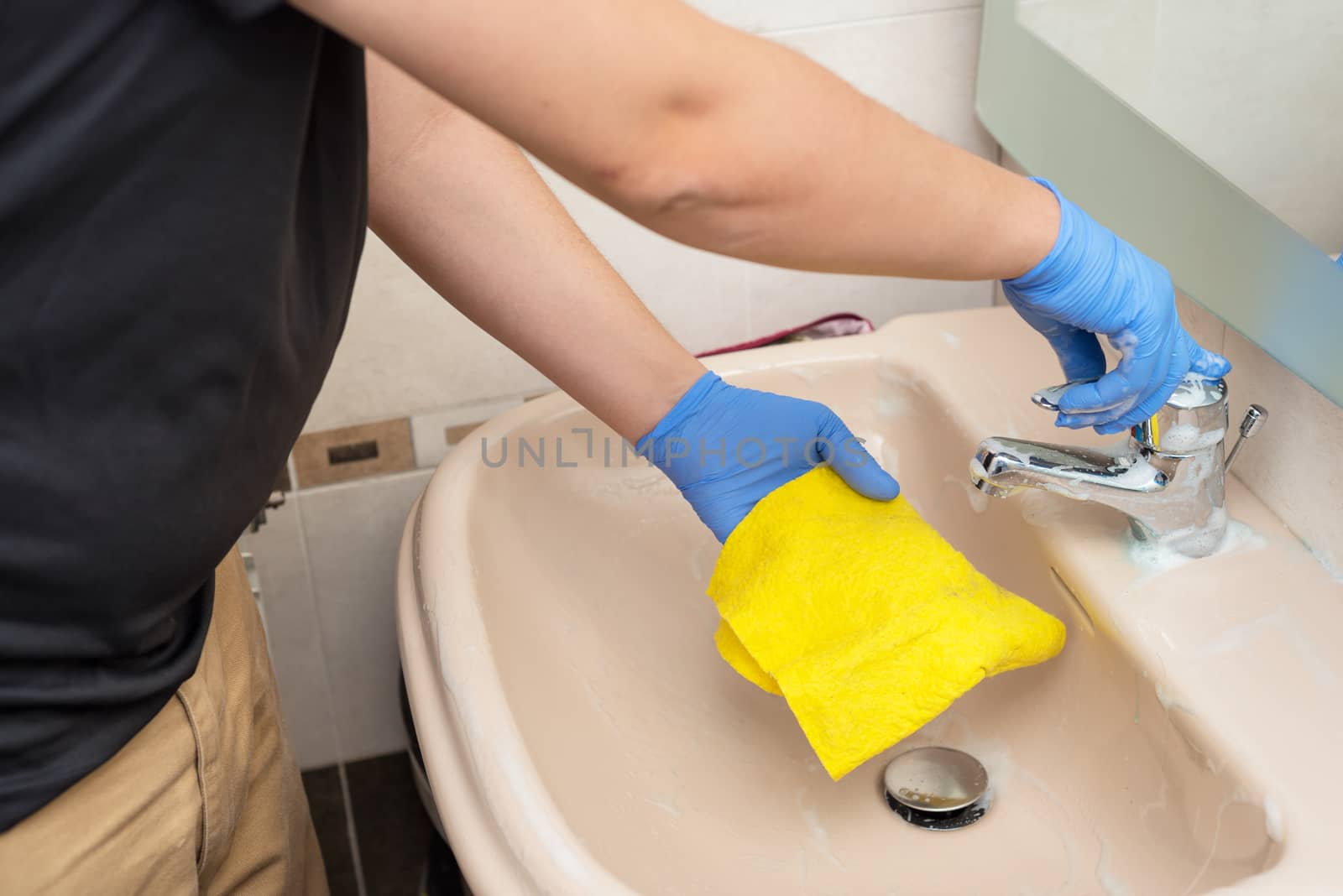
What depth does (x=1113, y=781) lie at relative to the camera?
2.48ft

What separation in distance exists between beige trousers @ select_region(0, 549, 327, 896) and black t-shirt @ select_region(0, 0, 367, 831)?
0.02 meters

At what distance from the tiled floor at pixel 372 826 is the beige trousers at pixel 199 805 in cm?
50

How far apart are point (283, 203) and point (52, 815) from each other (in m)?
0.35

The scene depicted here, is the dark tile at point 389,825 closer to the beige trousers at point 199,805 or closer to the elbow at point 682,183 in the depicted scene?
the beige trousers at point 199,805

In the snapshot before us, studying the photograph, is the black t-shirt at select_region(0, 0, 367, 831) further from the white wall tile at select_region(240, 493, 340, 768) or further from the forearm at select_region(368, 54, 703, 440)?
the white wall tile at select_region(240, 493, 340, 768)

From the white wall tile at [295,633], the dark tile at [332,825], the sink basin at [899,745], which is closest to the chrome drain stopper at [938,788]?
the sink basin at [899,745]

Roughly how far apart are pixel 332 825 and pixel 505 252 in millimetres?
892

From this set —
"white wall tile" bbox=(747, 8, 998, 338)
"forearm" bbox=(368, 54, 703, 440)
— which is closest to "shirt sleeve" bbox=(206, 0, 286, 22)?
"forearm" bbox=(368, 54, 703, 440)

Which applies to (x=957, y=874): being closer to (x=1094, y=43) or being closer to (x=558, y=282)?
(x=558, y=282)

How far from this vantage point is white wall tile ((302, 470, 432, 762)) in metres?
1.21

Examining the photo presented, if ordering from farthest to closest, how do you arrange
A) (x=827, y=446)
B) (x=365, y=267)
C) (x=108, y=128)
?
(x=365, y=267), (x=827, y=446), (x=108, y=128)

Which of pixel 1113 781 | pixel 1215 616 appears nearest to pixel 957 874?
pixel 1113 781

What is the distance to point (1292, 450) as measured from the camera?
0.78 m

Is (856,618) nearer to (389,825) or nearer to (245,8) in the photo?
(245,8)
